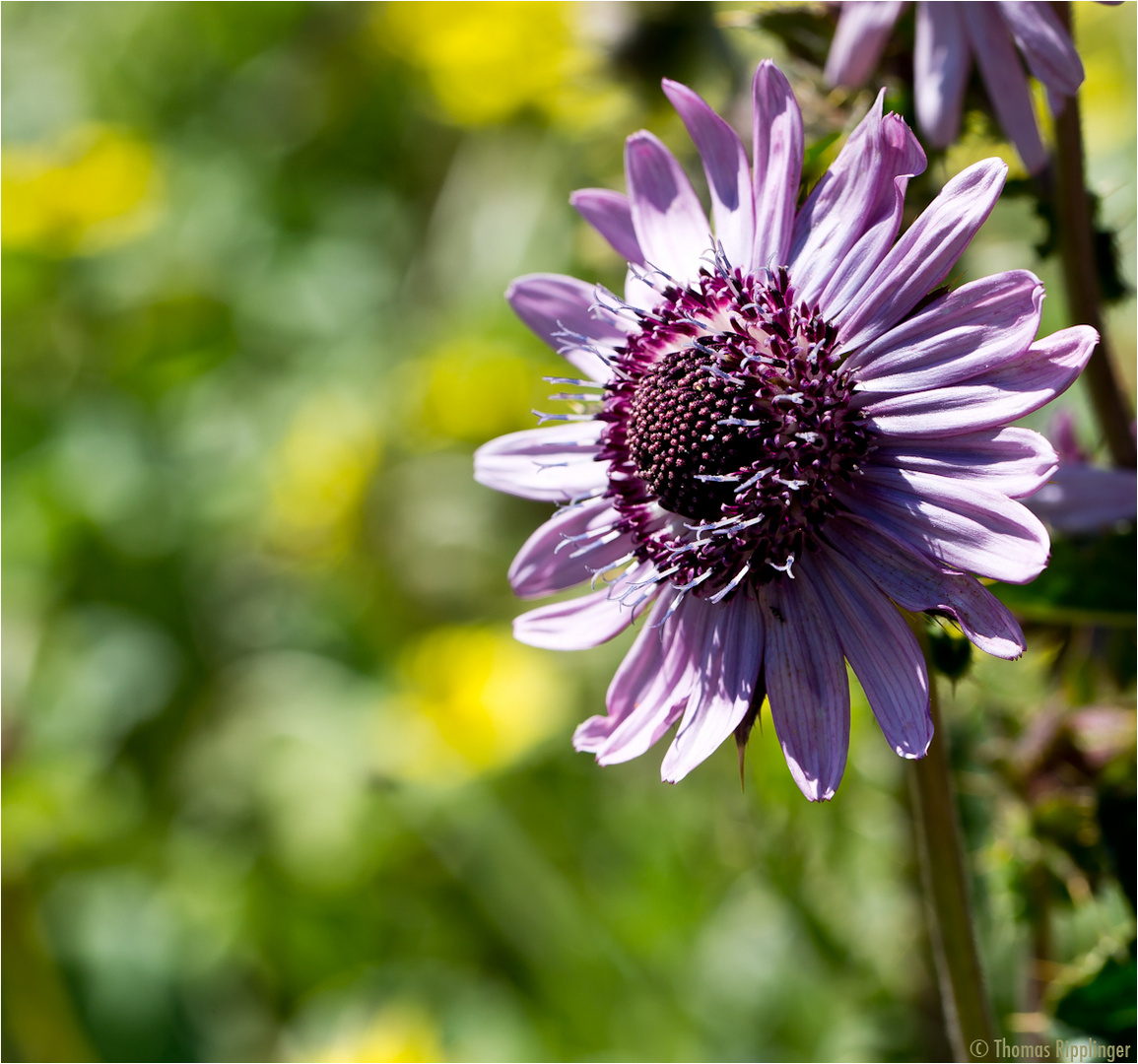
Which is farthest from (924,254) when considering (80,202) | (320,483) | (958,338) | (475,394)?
(80,202)

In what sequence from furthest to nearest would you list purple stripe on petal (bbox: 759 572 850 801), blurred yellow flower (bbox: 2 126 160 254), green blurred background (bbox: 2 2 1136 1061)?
1. blurred yellow flower (bbox: 2 126 160 254)
2. green blurred background (bbox: 2 2 1136 1061)
3. purple stripe on petal (bbox: 759 572 850 801)

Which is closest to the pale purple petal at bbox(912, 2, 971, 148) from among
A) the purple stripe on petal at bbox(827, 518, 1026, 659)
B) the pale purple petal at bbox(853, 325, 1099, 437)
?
the pale purple petal at bbox(853, 325, 1099, 437)

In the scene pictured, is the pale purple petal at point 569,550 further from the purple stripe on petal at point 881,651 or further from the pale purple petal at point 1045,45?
the pale purple petal at point 1045,45

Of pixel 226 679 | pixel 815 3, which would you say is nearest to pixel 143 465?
pixel 226 679

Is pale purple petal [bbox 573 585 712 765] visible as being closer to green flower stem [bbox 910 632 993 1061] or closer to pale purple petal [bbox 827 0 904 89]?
green flower stem [bbox 910 632 993 1061]

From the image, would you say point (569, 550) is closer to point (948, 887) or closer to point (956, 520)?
point (956, 520)

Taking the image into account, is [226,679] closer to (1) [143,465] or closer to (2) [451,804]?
(1) [143,465]

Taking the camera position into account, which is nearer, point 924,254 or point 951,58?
point 924,254
